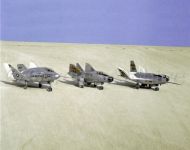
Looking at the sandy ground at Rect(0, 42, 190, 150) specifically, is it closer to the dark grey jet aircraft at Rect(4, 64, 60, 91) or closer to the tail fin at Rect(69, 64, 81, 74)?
the dark grey jet aircraft at Rect(4, 64, 60, 91)

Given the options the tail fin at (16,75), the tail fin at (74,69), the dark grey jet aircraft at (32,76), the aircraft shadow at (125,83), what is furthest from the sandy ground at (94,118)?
the tail fin at (74,69)

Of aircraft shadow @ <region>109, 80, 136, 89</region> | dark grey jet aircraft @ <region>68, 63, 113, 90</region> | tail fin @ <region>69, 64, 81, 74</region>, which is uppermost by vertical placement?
tail fin @ <region>69, 64, 81, 74</region>

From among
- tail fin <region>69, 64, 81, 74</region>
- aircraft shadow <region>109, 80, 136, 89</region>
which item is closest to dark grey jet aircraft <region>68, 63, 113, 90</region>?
tail fin <region>69, 64, 81, 74</region>

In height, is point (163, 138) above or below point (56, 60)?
below

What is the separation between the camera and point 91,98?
30250mm

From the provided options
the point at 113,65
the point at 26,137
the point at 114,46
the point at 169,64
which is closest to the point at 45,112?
the point at 26,137

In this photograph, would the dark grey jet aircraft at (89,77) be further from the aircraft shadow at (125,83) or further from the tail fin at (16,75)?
the tail fin at (16,75)

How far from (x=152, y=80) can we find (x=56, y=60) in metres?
19.1

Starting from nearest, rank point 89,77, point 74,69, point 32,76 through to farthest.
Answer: point 32,76 < point 89,77 < point 74,69

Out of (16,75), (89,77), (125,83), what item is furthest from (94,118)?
(125,83)

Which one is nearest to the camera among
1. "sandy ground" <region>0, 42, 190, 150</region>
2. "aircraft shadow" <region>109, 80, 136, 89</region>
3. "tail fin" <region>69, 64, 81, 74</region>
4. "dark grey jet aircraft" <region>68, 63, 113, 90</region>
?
"sandy ground" <region>0, 42, 190, 150</region>

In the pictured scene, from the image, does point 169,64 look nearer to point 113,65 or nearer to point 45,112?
point 113,65

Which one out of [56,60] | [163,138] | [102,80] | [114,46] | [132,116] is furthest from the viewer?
[114,46]

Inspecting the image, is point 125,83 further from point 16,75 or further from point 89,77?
point 16,75
